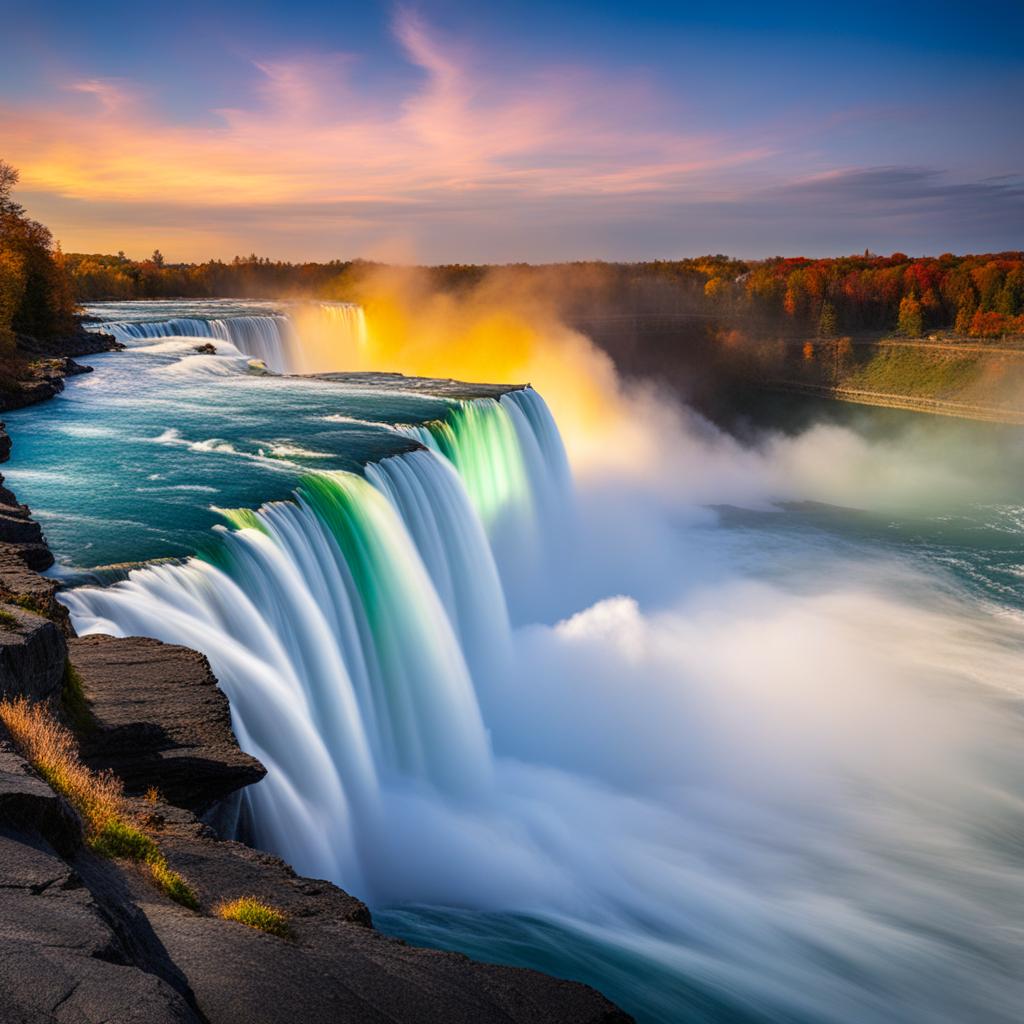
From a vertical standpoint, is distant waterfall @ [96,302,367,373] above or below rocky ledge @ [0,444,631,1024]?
above

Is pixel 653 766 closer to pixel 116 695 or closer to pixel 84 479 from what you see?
pixel 116 695

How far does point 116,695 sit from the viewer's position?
1009 cm

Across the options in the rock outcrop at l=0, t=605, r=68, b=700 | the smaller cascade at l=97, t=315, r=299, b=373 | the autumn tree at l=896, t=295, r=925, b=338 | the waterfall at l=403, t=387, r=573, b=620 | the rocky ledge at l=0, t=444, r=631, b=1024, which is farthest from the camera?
the autumn tree at l=896, t=295, r=925, b=338

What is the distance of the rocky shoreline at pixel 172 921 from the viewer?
479cm

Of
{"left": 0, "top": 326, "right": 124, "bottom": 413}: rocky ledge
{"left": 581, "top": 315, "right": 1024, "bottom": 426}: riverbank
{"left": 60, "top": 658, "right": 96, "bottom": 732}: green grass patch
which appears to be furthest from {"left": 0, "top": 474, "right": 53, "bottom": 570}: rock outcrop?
{"left": 581, "top": 315, "right": 1024, "bottom": 426}: riverbank

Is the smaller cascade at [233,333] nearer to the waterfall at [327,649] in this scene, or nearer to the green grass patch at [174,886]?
the waterfall at [327,649]

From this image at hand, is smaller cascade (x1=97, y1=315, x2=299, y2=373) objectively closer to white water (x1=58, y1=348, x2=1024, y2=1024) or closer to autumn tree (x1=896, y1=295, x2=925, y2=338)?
white water (x1=58, y1=348, x2=1024, y2=1024)

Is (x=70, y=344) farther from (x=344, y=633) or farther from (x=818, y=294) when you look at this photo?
(x=818, y=294)

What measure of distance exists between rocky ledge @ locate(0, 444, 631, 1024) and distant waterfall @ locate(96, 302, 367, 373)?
135ft

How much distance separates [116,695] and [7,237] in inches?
1502

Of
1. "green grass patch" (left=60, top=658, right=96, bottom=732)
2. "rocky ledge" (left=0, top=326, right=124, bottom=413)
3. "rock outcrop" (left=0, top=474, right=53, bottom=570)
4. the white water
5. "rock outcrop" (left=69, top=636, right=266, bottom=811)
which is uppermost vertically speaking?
"rocky ledge" (left=0, top=326, right=124, bottom=413)

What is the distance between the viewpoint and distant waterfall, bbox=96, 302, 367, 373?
49188 millimetres

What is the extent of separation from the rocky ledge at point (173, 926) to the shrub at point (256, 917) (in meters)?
0.11

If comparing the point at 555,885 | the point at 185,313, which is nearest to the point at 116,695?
the point at 555,885
